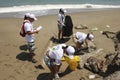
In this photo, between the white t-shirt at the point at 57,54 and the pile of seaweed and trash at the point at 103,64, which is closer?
the white t-shirt at the point at 57,54

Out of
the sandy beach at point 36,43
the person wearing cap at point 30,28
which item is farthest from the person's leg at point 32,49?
the sandy beach at point 36,43

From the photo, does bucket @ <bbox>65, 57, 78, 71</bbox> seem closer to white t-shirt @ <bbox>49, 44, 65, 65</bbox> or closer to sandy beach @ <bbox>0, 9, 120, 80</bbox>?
sandy beach @ <bbox>0, 9, 120, 80</bbox>

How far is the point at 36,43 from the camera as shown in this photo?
13055 mm

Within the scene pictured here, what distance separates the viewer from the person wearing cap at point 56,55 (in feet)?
29.4

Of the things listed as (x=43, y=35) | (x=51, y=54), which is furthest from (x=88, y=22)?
(x=51, y=54)

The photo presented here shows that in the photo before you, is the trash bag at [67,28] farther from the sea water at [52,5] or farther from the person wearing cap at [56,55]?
the sea water at [52,5]

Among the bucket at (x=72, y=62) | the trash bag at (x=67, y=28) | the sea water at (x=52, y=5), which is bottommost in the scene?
the sea water at (x=52, y=5)

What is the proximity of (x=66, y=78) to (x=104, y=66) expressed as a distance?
1426mm

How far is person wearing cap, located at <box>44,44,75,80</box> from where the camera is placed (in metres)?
8.96

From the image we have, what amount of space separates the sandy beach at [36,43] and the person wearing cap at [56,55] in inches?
23.4

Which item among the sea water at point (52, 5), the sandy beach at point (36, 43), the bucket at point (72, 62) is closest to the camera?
the bucket at point (72, 62)

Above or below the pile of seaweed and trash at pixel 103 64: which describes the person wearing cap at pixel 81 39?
above

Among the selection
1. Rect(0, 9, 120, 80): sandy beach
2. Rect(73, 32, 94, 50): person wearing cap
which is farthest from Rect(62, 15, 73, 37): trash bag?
Rect(73, 32, 94, 50): person wearing cap

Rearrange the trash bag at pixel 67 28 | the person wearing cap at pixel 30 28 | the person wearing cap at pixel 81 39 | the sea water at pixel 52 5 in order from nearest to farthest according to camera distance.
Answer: the person wearing cap at pixel 30 28, the person wearing cap at pixel 81 39, the trash bag at pixel 67 28, the sea water at pixel 52 5
